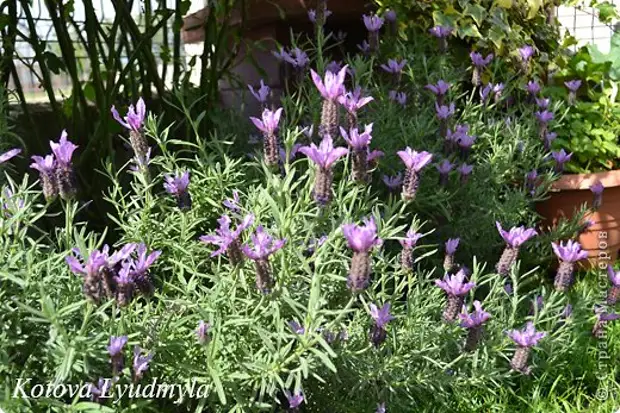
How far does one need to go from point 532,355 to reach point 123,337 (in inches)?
43.0

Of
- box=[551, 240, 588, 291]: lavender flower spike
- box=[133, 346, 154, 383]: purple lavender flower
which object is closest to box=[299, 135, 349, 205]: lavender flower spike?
box=[133, 346, 154, 383]: purple lavender flower

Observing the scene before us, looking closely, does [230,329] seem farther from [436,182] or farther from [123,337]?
[436,182]

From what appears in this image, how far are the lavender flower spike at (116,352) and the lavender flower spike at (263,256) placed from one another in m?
0.24

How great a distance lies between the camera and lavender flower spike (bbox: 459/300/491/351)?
4.88ft

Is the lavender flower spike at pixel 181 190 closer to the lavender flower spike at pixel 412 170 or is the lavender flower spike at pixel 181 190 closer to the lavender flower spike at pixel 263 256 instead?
the lavender flower spike at pixel 263 256

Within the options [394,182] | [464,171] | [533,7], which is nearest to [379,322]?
[394,182]

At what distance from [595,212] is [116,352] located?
2095 mm

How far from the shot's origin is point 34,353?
128 cm

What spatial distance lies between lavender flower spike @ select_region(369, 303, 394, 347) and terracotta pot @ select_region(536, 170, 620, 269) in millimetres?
1463

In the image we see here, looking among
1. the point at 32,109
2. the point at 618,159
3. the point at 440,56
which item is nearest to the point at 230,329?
the point at 440,56

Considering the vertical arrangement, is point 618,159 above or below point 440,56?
below

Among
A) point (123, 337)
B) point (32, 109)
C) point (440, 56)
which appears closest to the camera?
point (123, 337)

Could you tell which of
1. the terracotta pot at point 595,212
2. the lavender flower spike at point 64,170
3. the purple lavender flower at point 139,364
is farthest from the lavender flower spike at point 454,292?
the terracotta pot at point 595,212

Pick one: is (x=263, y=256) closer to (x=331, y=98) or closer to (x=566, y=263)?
(x=331, y=98)
